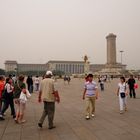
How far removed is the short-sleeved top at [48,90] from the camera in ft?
27.8

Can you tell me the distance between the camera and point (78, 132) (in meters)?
8.16

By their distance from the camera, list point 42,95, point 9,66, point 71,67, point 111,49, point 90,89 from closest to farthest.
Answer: point 42,95, point 90,89, point 111,49, point 9,66, point 71,67

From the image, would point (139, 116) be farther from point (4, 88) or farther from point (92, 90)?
point (4, 88)

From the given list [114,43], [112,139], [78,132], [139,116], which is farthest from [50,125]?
[114,43]

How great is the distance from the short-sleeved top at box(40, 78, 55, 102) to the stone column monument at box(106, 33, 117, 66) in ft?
386

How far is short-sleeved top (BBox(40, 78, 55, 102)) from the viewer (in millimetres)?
8469

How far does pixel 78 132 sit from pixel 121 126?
1.63m

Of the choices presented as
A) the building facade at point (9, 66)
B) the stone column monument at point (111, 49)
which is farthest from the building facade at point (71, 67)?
the stone column monument at point (111, 49)

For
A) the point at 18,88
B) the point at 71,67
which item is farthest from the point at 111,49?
the point at 18,88

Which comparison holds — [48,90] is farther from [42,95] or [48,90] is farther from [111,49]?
[111,49]

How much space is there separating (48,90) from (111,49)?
11834 cm

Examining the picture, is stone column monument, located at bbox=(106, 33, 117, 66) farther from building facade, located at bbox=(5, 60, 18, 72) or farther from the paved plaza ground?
the paved plaza ground

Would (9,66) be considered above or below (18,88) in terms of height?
above

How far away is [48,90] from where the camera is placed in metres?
8.52
